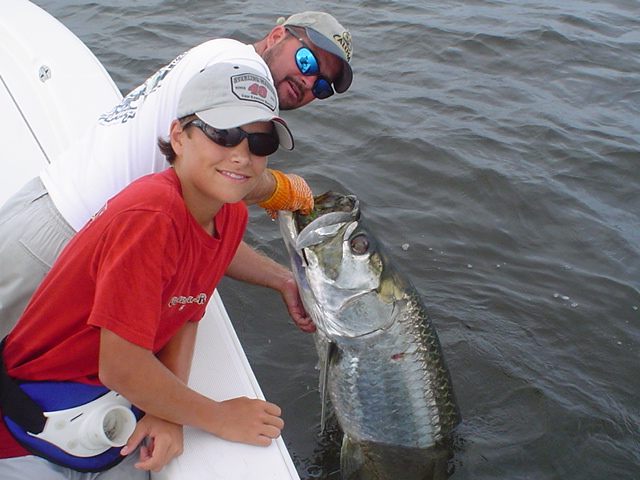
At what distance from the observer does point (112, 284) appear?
5.62 ft

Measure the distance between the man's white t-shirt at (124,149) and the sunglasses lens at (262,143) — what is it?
0.99 ft

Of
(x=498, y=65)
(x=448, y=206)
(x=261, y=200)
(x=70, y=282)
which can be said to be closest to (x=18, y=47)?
(x=261, y=200)

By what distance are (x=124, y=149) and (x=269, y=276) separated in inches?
36.5

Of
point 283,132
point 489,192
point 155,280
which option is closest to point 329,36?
point 283,132

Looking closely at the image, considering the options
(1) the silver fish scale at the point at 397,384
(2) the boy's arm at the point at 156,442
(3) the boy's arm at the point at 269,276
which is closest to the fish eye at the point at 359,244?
(1) the silver fish scale at the point at 397,384

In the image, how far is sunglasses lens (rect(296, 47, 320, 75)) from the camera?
313 centimetres

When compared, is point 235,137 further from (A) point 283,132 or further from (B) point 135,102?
(B) point 135,102

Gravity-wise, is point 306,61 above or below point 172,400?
above

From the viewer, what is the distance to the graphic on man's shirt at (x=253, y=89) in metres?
1.94

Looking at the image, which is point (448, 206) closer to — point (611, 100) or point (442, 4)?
point (611, 100)

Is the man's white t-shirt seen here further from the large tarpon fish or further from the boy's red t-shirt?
the large tarpon fish

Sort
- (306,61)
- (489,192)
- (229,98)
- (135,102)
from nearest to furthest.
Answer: (229,98), (135,102), (306,61), (489,192)

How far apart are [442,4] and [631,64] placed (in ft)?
9.87

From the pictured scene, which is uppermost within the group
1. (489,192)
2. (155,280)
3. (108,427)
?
(155,280)
